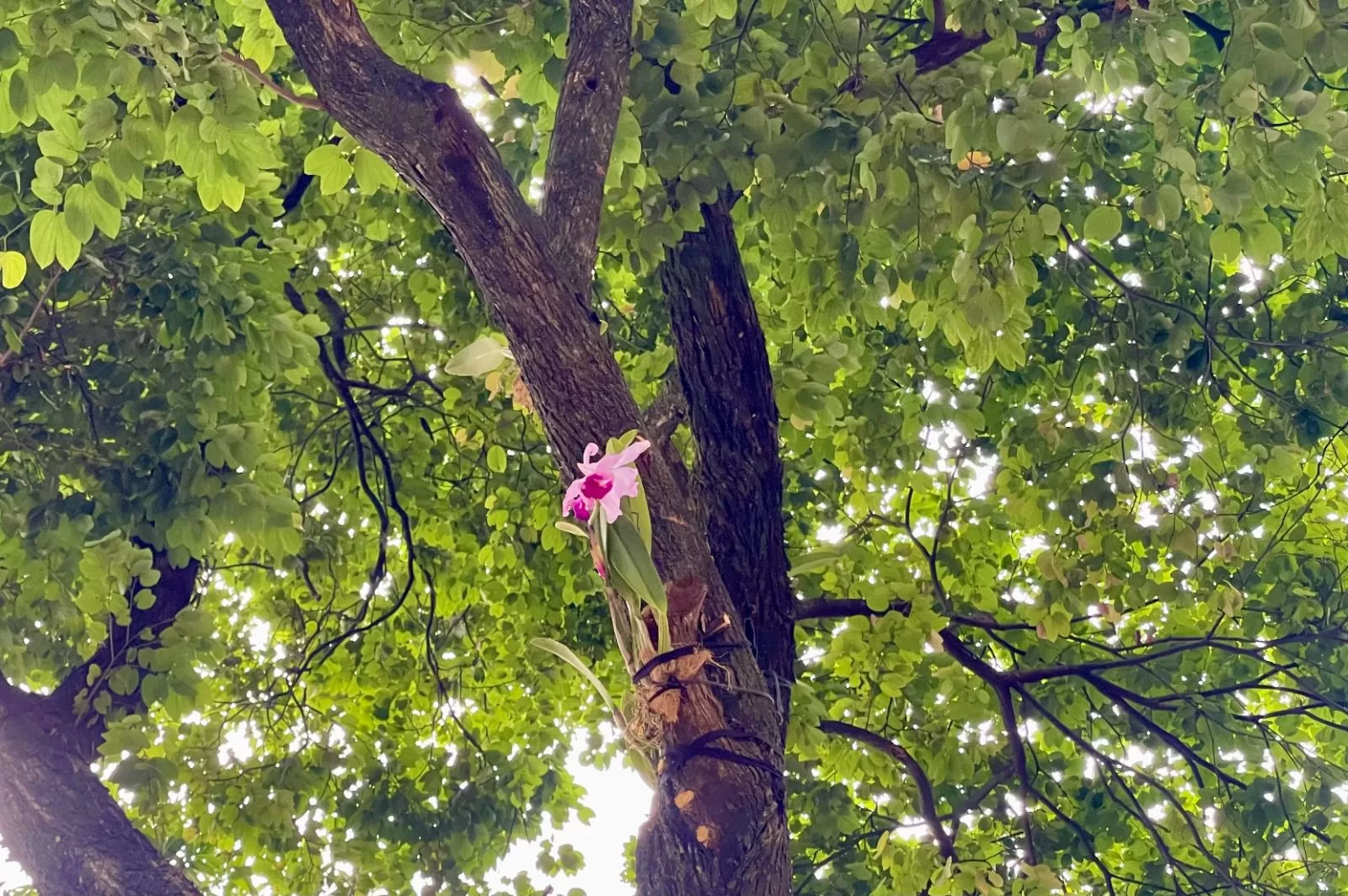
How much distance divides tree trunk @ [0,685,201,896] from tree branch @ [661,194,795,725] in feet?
6.51

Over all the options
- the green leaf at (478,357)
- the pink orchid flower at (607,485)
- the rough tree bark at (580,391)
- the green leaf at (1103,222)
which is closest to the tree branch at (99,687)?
the green leaf at (478,357)

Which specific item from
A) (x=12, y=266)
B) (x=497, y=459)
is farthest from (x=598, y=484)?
(x=497, y=459)

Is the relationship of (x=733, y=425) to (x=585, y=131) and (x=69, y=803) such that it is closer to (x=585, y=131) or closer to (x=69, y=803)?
(x=585, y=131)

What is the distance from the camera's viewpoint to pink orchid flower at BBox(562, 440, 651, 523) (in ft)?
6.47

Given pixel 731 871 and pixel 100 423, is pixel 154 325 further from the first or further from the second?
pixel 731 871

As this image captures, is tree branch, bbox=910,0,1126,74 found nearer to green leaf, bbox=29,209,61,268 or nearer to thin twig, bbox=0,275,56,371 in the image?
green leaf, bbox=29,209,61,268

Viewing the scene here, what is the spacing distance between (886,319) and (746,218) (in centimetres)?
66

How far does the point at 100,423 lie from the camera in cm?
354

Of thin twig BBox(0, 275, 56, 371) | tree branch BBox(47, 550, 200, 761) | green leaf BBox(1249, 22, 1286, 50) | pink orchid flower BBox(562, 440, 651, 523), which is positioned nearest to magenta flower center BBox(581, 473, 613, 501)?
pink orchid flower BBox(562, 440, 651, 523)

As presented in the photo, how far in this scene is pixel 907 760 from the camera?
371cm

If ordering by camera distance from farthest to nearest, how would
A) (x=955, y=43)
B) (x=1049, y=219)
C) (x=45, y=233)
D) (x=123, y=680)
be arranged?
(x=123, y=680)
(x=955, y=43)
(x=1049, y=219)
(x=45, y=233)

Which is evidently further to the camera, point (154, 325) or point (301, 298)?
point (301, 298)

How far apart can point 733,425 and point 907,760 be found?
4.49 ft

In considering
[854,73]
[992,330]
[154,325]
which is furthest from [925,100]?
[154,325]
